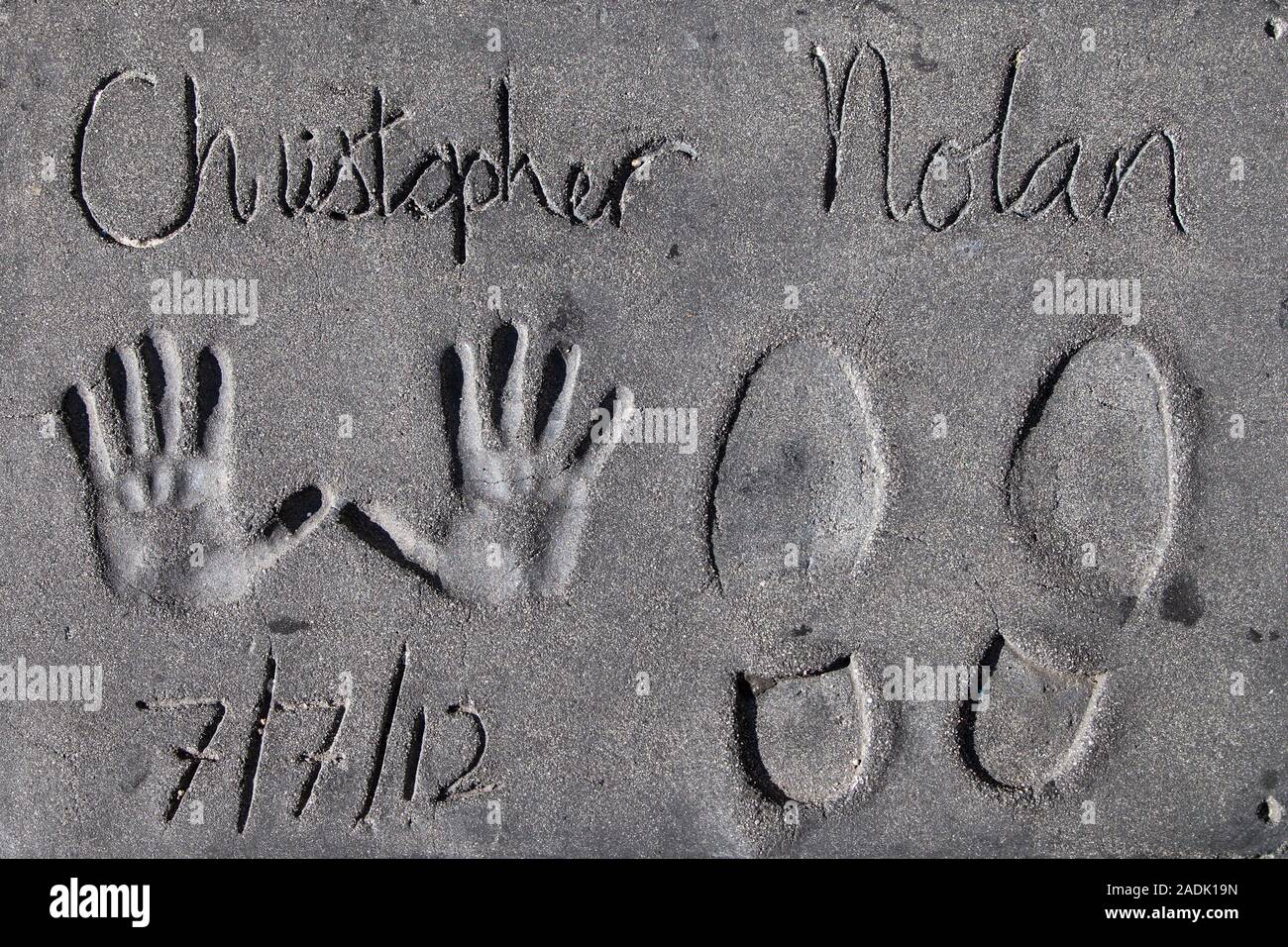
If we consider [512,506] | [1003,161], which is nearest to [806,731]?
[512,506]

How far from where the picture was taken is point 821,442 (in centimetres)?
271

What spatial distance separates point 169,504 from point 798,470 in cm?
168

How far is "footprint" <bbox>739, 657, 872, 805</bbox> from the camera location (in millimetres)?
2705

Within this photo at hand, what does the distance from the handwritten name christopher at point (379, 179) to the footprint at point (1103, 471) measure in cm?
123

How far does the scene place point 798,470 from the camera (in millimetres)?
2709

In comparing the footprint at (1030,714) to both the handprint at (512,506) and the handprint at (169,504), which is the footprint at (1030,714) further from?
the handprint at (169,504)

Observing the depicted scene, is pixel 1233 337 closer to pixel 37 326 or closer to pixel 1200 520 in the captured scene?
pixel 1200 520

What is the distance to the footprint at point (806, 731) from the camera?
2705 mm

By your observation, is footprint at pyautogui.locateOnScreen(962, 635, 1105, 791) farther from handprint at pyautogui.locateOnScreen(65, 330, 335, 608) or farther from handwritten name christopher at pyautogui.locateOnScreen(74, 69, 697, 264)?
handprint at pyautogui.locateOnScreen(65, 330, 335, 608)

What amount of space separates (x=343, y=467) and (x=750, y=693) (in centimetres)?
126

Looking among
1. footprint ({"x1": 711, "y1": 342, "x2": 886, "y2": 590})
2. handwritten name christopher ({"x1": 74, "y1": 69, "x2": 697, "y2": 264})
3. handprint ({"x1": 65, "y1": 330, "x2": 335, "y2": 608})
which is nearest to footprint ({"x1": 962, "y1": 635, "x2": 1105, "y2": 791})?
footprint ({"x1": 711, "y1": 342, "x2": 886, "y2": 590})

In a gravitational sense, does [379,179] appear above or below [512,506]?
above

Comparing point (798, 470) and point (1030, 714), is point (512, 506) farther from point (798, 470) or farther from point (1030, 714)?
point (1030, 714)
